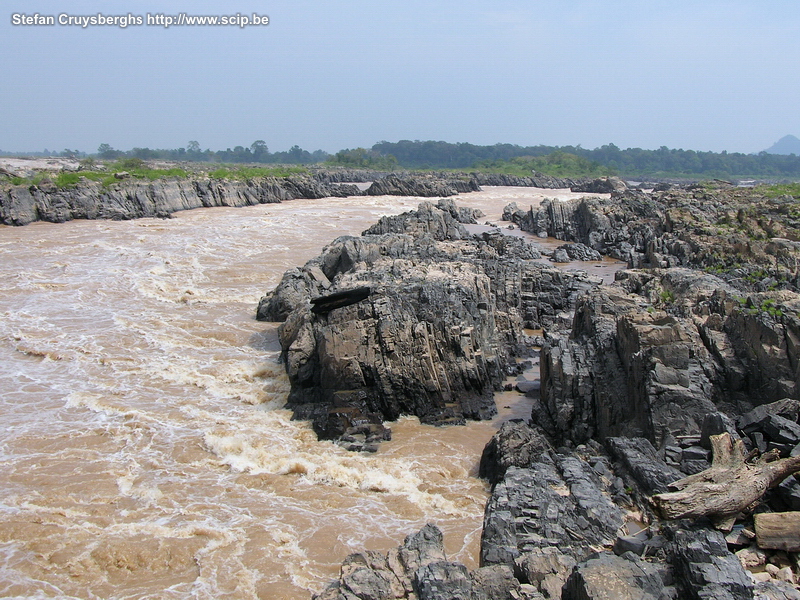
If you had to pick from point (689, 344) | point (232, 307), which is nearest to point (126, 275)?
point (232, 307)

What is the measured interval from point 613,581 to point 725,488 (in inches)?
84.3

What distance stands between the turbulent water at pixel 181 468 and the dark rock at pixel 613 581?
3168 millimetres

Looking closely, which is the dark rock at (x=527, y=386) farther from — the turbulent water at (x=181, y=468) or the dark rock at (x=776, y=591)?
the dark rock at (x=776, y=591)

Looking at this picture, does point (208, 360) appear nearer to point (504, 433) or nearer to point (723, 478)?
point (504, 433)

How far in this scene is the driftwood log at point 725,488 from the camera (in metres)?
7.78

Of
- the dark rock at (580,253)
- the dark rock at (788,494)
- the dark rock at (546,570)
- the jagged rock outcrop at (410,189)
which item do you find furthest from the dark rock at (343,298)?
the jagged rock outcrop at (410,189)

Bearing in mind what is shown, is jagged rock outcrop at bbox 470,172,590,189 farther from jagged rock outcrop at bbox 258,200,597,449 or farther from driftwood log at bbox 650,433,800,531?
driftwood log at bbox 650,433,800,531

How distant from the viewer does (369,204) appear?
67188 millimetres

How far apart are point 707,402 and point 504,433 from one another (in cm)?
402

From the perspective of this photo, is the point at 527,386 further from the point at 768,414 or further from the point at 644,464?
the point at 768,414

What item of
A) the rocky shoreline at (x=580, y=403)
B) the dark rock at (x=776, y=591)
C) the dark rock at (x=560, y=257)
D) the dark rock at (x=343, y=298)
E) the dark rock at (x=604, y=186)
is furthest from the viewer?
the dark rock at (x=604, y=186)

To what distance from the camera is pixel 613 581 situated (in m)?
7.13

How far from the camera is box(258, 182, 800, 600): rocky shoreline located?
7762 millimetres

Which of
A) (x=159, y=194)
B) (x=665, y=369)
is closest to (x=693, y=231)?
(x=665, y=369)
